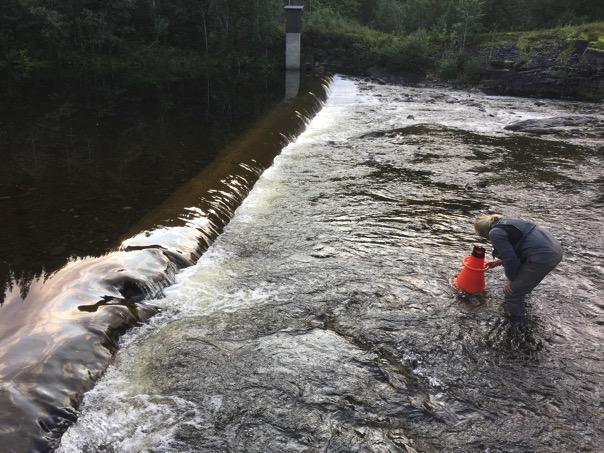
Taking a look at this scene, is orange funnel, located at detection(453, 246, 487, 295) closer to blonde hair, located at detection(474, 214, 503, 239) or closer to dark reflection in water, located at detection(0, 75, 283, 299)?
blonde hair, located at detection(474, 214, 503, 239)

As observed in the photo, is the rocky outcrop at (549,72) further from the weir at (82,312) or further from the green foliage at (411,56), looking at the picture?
the weir at (82,312)

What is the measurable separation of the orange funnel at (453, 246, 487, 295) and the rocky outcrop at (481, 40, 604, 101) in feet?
81.1

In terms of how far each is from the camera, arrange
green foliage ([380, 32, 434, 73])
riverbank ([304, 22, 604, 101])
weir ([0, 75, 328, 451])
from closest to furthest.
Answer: weir ([0, 75, 328, 451]) → riverbank ([304, 22, 604, 101]) → green foliage ([380, 32, 434, 73])

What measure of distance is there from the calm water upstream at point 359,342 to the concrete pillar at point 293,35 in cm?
2553

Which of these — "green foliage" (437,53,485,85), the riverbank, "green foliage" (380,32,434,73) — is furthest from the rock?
"green foliage" (380,32,434,73)

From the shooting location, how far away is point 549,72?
27500 millimetres

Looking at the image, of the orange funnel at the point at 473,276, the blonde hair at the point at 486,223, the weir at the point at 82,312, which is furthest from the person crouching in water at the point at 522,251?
the weir at the point at 82,312

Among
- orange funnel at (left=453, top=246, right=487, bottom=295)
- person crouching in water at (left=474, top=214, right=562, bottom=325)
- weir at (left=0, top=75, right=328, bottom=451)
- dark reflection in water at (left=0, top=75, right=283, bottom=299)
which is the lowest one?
dark reflection in water at (left=0, top=75, right=283, bottom=299)

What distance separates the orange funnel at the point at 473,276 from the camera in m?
6.31

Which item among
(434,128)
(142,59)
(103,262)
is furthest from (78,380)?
(142,59)

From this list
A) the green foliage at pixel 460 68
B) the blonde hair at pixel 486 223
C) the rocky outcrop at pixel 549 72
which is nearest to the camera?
the blonde hair at pixel 486 223

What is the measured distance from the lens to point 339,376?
511 centimetres

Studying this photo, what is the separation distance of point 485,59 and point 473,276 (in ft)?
91.9

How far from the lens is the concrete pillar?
32750mm
